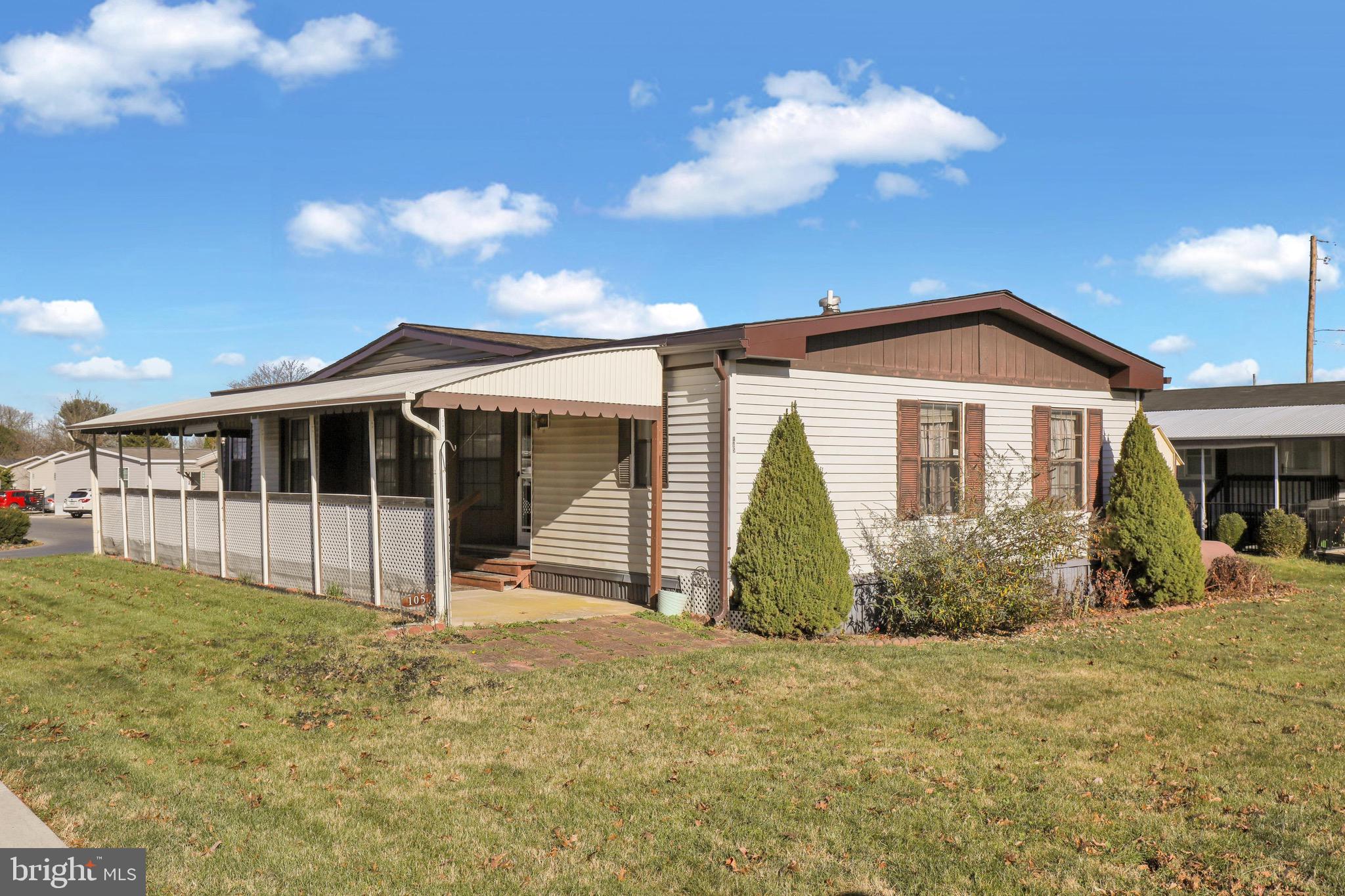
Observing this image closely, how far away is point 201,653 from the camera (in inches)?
372

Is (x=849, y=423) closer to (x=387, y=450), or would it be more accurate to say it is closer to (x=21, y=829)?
(x=387, y=450)

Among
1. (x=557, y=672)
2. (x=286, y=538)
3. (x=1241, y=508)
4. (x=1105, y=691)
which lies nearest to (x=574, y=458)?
(x=286, y=538)

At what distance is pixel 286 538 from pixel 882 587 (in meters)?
7.67

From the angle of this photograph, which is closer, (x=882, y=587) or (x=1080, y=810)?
(x=1080, y=810)

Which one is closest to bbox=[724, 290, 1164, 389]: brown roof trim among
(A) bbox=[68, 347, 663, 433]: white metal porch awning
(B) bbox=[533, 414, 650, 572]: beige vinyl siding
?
(A) bbox=[68, 347, 663, 433]: white metal porch awning

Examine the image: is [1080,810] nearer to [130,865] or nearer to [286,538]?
[130,865]

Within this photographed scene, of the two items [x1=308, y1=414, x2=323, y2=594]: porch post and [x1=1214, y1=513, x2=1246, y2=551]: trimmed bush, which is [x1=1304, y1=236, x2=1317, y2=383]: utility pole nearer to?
[x1=1214, y1=513, x2=1246, y2=551]: trimmed bush

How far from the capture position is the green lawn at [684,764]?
193 inches

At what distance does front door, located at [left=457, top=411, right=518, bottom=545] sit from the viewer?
14594 millimetres

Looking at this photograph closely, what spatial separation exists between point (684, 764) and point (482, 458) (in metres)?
9.27

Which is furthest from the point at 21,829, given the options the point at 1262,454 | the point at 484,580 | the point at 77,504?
the point at 77,504

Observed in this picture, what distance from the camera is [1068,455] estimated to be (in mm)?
15391

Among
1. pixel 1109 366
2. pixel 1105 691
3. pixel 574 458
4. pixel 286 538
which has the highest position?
pixel 1109 366

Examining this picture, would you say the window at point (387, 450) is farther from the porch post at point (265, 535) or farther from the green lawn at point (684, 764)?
the green lawn at point (684, 764)
